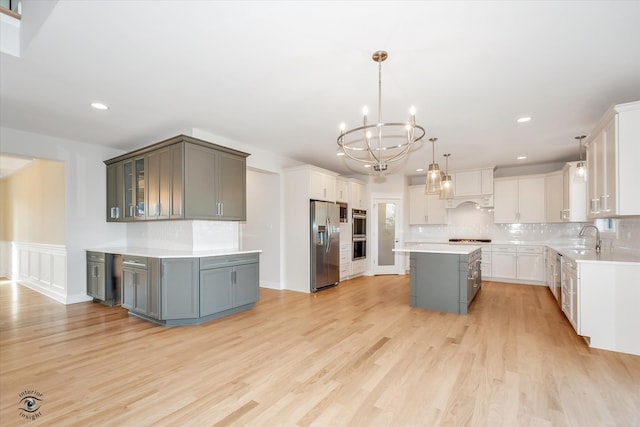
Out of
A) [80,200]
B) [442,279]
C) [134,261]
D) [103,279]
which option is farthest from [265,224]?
[442,279]

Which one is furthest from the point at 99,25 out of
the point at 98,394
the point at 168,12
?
the point at 98,394

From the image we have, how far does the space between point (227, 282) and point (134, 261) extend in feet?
4.19

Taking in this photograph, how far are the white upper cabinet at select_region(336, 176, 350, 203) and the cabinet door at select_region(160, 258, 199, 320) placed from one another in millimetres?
3638

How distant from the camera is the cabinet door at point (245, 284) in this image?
167 inches

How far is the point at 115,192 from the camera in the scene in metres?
5.20

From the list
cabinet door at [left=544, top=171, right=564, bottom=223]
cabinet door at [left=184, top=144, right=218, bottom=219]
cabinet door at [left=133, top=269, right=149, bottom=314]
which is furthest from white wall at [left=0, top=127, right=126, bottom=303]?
cabinet door at [left=544, top=171, right=564, bottom=223]

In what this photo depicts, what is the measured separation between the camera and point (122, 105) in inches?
139

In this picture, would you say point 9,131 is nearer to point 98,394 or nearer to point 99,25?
point 99,25

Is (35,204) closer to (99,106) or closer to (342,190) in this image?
(99,106)

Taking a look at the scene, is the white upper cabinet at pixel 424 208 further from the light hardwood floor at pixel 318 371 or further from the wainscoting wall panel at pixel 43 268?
the wainscoting wall panel at pixel 43 268

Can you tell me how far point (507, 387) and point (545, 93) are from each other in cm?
292

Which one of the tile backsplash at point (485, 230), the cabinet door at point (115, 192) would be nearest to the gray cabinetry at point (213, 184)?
the cabinet door at point (115, 192)

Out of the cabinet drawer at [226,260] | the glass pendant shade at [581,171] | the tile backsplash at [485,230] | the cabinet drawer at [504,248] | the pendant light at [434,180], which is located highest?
the glass pendant shade at [581,171]

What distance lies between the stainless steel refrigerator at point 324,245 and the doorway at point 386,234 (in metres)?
1.54
